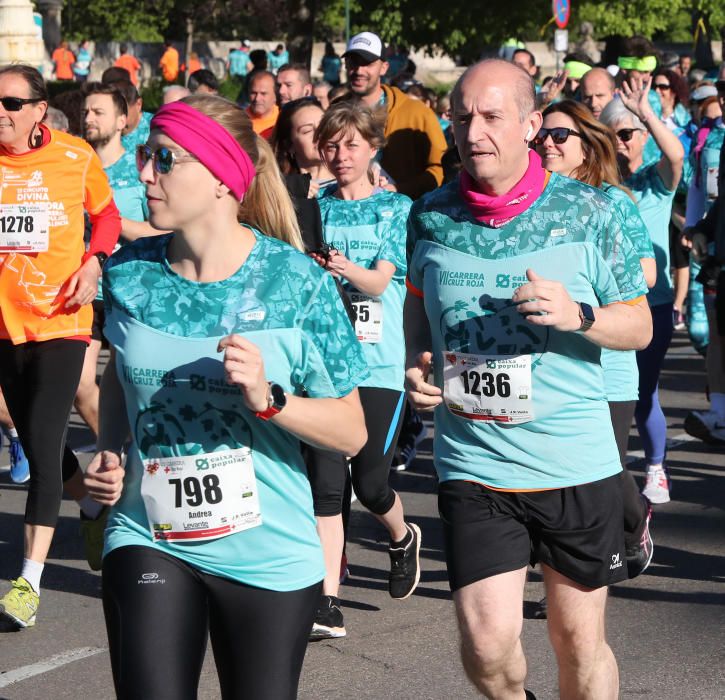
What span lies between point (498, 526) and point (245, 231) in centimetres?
109

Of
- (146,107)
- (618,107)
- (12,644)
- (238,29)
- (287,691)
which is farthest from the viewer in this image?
(238,29)

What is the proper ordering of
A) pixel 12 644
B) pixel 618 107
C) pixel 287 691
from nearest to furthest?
pixel 287 691 < pixel 12 644 < pixel 618 107

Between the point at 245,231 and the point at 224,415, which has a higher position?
the point at 245,231

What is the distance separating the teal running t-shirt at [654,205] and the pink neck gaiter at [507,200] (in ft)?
10.4

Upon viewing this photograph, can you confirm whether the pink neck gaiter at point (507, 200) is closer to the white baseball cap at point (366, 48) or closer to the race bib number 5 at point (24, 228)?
the race bib number 5 at point (24, 228)

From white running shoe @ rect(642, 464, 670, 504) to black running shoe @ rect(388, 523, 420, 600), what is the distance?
1.95m

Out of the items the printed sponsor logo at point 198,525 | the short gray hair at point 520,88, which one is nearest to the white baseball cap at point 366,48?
the short gray hair at point 520,88

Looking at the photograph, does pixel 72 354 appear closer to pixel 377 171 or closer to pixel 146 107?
pixel 377 171

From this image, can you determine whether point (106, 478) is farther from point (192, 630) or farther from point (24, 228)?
point (24, 228)

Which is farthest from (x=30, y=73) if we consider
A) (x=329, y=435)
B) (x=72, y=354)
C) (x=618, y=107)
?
(x=329, y=435)

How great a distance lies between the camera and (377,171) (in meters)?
6.49

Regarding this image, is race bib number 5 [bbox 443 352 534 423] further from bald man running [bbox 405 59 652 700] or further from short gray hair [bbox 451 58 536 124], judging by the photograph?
short gray hair [bbox 451 58 536 124]

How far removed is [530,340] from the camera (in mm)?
3832

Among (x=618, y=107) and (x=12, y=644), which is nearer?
(x=12, y=644)
